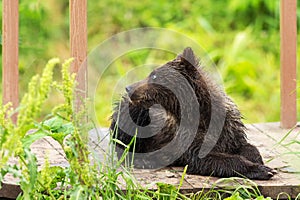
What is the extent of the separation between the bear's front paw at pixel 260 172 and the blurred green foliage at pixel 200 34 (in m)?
2.78

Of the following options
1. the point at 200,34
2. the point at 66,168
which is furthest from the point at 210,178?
the point at 200,34

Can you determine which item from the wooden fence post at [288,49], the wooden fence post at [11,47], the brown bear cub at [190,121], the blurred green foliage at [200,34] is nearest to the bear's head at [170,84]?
the brown bear cub at [190,121]

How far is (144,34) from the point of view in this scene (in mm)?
6570

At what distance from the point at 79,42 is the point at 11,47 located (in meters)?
0.51

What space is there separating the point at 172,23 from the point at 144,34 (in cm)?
101

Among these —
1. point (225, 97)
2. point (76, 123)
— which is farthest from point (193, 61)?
point (76, 123)

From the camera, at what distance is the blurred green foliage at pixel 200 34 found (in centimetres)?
644

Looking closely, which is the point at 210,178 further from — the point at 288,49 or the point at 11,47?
the point at 11,47

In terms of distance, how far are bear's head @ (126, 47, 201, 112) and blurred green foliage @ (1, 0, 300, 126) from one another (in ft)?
8.71

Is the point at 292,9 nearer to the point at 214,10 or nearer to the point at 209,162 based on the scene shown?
the point at 209,162

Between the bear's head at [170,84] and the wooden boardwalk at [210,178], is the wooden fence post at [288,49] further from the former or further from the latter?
the bear's head at [170,84]

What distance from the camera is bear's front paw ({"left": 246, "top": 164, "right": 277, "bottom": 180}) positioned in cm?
339

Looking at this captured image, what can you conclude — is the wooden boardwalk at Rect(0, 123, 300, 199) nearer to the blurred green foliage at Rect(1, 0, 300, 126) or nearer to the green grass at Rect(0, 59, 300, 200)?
the green grass at Rect(0, 59, 300, 200)

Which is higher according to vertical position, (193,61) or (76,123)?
(193,61)
